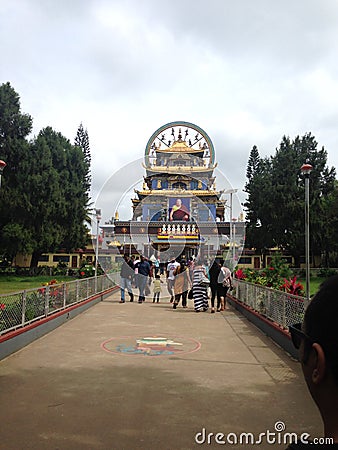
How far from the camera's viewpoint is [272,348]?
7.27m

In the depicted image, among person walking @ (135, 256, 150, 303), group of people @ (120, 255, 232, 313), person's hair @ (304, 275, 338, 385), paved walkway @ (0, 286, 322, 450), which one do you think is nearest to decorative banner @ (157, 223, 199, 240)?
Answer: group of people @ (120, 255, 232, 313)

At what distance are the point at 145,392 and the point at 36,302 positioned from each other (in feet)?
13.9

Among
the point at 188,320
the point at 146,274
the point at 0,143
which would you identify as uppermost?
the point at 0,143

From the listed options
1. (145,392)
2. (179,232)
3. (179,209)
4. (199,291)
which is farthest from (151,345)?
(179,209)

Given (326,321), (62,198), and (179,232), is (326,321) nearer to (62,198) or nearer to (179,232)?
(62,198)

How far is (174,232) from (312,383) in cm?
3866

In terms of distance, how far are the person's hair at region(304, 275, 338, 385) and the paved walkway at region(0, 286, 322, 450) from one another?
102 inches

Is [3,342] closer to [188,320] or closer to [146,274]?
[188,320]

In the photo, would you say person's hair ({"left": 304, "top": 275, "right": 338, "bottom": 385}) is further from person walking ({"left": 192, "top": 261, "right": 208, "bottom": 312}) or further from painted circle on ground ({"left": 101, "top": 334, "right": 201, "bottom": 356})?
person walking ({"left": 192, "top": 261, "right": 208, "bottom": 312})

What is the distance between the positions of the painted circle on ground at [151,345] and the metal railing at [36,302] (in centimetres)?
159

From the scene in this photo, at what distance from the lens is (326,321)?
1121 millimetres

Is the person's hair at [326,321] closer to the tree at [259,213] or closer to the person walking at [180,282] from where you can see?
the person walking at [180,282]

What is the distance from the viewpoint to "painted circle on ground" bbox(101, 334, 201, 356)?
22.1 feet

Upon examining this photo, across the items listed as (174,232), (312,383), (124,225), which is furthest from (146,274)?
(124,225)
